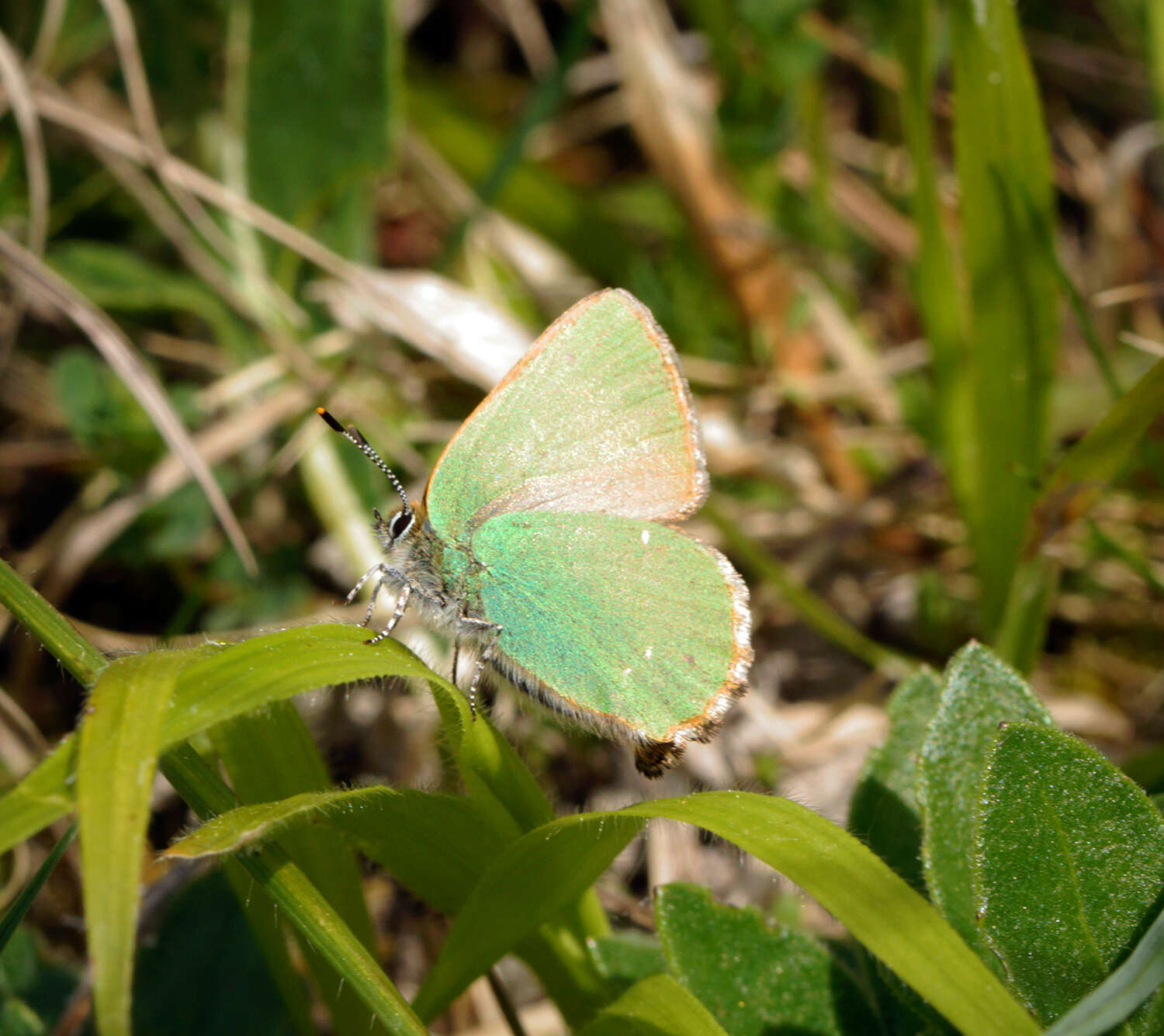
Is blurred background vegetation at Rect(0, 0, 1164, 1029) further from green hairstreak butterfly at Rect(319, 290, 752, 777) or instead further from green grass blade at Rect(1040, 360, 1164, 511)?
green hairstreak butterfly at Rect(319, 290, 752, 777)

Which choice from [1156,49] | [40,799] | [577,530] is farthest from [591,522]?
[1156,49]

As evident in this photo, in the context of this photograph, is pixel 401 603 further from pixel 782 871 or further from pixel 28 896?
pixel 782 871

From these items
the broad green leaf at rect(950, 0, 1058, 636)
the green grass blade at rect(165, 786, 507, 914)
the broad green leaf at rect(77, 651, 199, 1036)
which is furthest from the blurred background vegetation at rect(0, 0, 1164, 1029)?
the broad green leaf at rect(77, 651, 199, 1036)

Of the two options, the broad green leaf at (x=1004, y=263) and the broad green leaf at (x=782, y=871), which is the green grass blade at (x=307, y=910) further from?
the broad green leaf at (x=1004, y=263)

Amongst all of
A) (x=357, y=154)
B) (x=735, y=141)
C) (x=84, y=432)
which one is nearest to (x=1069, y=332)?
(x=735, y=141)

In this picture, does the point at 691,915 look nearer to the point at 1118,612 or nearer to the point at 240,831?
the point at 240,831
